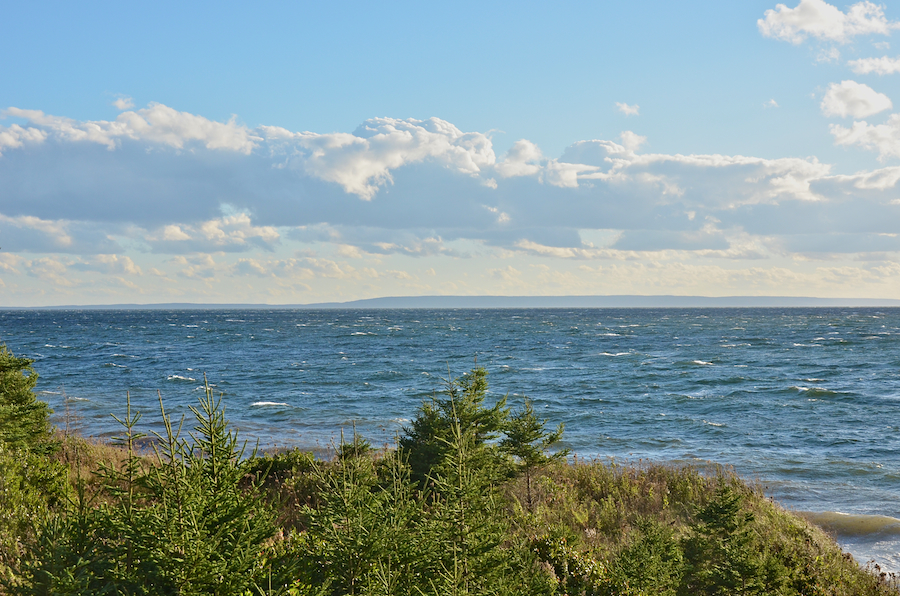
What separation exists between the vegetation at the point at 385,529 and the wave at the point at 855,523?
1844mm

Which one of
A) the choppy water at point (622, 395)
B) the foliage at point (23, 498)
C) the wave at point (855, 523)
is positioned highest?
the foliage at point (23, 498)

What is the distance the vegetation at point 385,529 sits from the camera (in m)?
4.34

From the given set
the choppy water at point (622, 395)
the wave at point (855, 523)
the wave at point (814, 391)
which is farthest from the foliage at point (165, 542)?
the wave at point (814, 391)

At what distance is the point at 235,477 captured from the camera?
496cm

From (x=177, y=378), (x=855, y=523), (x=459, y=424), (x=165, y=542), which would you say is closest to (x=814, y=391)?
(x=855, y=523)

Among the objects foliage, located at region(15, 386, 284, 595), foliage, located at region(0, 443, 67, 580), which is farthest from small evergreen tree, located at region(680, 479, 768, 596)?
foliage, located at region(0, 443, 67, 580)

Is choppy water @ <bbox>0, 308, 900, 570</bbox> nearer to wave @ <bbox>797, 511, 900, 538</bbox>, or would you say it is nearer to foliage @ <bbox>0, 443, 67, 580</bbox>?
wave @ <bbox>797, 511, 900, 538</bbox>

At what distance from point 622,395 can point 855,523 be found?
66.5 feet

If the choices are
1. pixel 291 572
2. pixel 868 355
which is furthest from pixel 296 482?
pixel 868 355

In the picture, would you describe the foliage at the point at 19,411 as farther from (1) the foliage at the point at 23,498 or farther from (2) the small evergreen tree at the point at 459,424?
(2) the small evergreen tree at the point at 459,424

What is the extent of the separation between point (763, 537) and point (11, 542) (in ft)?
32.6

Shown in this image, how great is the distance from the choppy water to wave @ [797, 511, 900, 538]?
5 centimetres

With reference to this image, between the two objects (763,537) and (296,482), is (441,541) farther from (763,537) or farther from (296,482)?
(296,482)

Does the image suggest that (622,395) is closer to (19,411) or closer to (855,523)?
(855,523)
